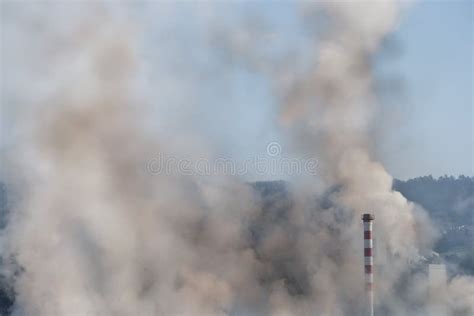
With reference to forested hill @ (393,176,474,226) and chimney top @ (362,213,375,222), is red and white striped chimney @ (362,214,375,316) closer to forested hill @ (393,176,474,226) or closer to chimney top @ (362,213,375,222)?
chimney top @ (362,213,375,222)

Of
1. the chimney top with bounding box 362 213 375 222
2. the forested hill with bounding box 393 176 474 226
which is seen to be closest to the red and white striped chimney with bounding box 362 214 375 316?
the chimney top with bounding box 362 213 375 222

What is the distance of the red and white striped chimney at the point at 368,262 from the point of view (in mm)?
28328

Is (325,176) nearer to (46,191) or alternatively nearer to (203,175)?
(203,175)

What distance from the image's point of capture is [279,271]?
105 feet

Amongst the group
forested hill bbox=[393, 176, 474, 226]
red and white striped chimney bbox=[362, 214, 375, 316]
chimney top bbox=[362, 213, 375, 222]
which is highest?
forested hill bbox=[393, 176, 474, 226]

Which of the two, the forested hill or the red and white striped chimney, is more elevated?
the forested hill

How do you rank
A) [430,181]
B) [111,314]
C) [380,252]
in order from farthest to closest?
[430,181]
[380,252]
[111,314]

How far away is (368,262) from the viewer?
28.3m

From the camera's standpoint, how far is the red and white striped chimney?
2833 cm

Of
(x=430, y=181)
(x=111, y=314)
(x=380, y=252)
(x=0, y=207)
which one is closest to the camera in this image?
(x=111, y=314)

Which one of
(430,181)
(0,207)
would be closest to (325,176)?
(0,207)

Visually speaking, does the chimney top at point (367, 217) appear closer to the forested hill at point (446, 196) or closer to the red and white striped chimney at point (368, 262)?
the red and white striped chimney at point (368, 262)

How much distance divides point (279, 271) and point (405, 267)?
4.41 metres

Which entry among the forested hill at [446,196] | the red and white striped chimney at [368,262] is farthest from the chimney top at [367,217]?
the forested hill at [446,196]
